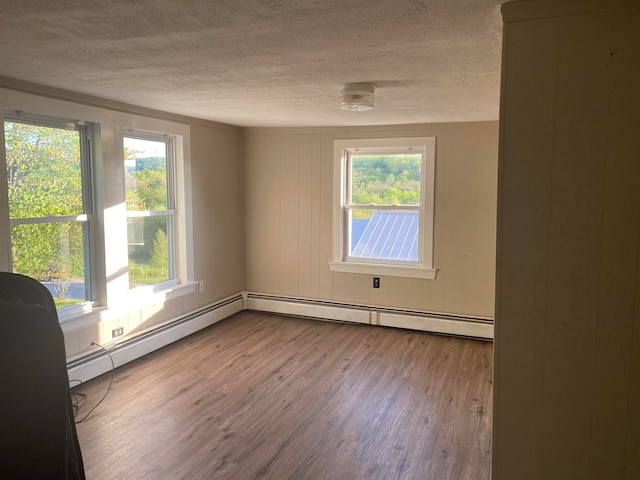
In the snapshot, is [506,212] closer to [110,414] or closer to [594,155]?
[594,155]

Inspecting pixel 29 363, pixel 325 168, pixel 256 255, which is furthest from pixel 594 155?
pixel 256 255

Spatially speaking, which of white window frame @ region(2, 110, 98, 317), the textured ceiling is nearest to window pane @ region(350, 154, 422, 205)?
the textured ceiling

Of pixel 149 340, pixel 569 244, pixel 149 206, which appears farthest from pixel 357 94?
pixel 149 340

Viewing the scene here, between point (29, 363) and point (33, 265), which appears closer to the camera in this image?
point (29, 363)

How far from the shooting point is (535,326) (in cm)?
176

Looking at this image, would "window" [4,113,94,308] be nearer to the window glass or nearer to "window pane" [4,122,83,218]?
"window pane" [4,122,83,218]

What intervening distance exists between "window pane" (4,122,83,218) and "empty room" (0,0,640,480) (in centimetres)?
2

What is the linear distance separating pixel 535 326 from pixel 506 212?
0.44 meters

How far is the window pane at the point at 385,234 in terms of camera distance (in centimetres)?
507

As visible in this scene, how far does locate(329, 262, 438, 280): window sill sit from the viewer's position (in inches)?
195

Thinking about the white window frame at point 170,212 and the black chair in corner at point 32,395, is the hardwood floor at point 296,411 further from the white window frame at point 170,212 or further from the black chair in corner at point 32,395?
the black chair in corner at point 32,395

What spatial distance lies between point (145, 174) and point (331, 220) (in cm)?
203

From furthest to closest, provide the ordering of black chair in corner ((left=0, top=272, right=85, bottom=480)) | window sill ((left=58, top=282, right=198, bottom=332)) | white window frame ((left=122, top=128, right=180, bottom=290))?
white window frame ((left=122, top=128, right=180, bottom=290)), window sill ((left=58, top=282, right=198, bottom=332)), black chair in corner ((left=0, top=272, right=85, bottom=480))

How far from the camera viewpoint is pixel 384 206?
5.11 meters
